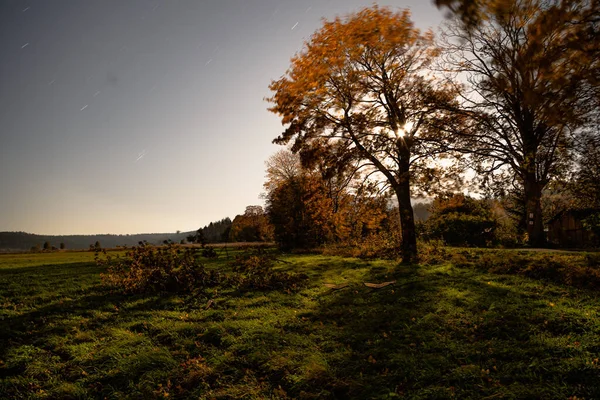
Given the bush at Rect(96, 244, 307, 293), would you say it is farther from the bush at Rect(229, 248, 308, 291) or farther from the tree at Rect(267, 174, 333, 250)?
the tree at Rect(267, 174, 333, 250)

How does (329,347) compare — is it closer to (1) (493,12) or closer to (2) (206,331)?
(2) (206,331)

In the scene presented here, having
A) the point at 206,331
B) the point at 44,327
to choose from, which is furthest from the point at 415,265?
the point at 44,327

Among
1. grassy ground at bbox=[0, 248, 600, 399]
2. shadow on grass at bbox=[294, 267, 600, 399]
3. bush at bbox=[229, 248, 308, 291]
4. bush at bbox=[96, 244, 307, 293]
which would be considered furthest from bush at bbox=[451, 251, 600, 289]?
bush at bbox=[96, 244, 307, 293]

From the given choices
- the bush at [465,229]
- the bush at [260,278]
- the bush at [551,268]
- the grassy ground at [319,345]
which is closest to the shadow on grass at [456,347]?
the grassy ground at [319,345]

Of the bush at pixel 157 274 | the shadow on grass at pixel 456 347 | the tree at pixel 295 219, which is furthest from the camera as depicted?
the tree at pixel 295 219

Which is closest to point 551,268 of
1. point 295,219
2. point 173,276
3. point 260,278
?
point 260,278

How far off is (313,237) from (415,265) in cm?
1502

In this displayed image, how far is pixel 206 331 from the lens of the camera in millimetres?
6277

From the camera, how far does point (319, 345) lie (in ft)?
17.8

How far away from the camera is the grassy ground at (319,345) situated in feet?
13.5

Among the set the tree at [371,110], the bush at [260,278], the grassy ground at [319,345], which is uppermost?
the tree at [371,110]

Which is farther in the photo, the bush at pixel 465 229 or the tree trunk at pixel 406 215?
the bush at pixel 465 229

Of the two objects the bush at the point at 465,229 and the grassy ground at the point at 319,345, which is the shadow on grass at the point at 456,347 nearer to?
the grassy ground at the point at 319,345

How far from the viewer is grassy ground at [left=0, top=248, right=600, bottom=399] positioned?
13.5ft
